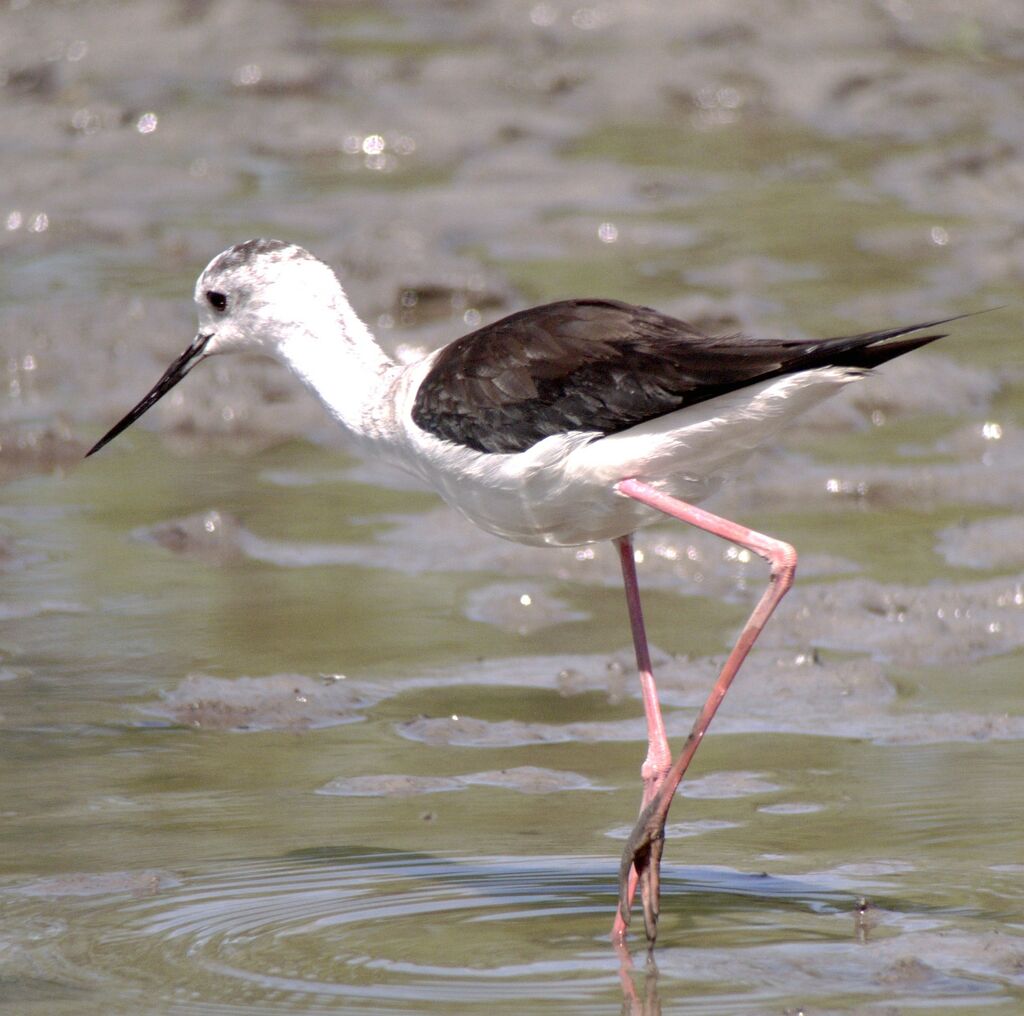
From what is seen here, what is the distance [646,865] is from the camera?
12.1 feet

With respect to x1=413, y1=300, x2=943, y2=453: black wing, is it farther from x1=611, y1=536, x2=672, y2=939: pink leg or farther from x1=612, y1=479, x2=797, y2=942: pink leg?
x1=611, y1=536, x2=672, y2=939: pink leg

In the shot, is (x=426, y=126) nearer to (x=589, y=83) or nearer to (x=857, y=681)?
(x=589, y=83)

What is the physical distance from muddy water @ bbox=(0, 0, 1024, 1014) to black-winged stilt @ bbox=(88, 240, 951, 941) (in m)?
0.43

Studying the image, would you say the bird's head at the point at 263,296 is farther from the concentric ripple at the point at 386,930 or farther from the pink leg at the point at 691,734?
the concentric ripple at the point at 386,930

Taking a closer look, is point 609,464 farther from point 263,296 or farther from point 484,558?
point 484,558

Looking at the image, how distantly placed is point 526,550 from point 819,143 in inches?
208

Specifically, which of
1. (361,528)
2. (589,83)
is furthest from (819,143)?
(361,528)

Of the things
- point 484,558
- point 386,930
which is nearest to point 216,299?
point 484,558

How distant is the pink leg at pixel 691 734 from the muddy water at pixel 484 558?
4.6 inches

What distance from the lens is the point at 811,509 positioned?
6336mm

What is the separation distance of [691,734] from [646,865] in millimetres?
282

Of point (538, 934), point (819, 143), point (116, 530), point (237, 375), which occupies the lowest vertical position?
point (819, 143)

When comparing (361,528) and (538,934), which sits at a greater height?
(538,934)

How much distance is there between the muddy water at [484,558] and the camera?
3.64 meters
